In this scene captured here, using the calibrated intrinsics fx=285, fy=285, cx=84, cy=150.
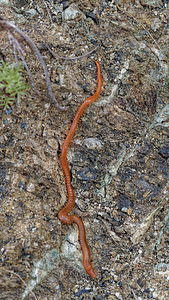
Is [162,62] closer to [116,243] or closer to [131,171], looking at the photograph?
[131,171]

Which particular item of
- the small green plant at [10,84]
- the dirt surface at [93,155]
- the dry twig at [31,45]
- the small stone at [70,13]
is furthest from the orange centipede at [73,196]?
the small green plant at [10,84]

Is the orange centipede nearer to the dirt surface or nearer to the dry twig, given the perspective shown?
the dirt surface

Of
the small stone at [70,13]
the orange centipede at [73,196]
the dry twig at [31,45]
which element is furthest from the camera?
the small stone at [70,13]

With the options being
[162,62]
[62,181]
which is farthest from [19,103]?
[162,62]

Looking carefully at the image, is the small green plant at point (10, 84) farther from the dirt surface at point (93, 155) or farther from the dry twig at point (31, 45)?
the dry twig at point (31, 45)

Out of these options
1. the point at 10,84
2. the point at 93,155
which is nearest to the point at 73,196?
the point at 93,155

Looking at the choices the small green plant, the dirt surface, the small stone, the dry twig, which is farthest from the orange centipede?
→ the small green plant
